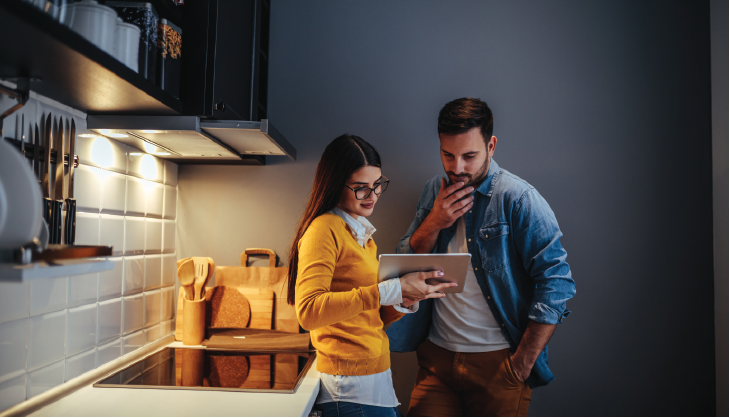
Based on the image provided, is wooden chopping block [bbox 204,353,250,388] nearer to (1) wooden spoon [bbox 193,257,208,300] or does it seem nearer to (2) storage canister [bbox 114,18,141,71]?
(1) wooden spoon [bbox 193,257,208,300]

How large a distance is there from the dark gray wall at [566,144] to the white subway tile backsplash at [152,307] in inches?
9.1

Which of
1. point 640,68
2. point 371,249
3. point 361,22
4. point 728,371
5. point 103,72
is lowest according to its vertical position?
point 728,371

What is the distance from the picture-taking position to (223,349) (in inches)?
64.7

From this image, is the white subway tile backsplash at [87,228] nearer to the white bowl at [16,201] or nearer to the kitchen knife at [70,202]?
the kitchen knife at [70,202]

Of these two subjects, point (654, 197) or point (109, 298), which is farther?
point (654, 197)

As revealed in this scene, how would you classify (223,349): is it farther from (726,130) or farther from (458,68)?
(726,130)

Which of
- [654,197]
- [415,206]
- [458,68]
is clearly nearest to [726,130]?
[654,197]

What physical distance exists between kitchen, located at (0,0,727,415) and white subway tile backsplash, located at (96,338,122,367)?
14 centimetres

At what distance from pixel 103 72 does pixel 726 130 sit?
206 centimetres

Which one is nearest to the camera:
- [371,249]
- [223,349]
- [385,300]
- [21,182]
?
[21,182]

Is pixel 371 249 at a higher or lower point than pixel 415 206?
lower

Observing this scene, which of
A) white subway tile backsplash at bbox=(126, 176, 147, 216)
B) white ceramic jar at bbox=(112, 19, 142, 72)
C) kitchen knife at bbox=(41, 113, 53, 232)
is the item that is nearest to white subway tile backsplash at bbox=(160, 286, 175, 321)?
white subway tile backsplash at bbox=(126, 176, 147, 216)

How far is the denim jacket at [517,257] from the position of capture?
1.38m

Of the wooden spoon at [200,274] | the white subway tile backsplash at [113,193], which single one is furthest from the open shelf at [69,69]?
the wooden spoon at [200,274]
